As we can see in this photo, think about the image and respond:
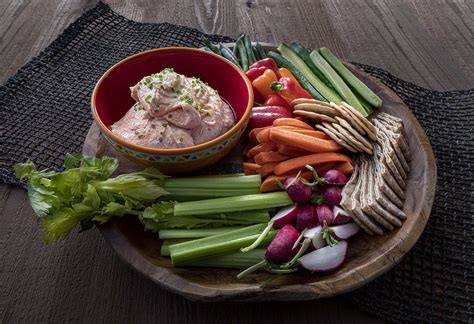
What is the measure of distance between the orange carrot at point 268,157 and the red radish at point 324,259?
50cm

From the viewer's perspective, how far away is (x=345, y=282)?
155 centimetres

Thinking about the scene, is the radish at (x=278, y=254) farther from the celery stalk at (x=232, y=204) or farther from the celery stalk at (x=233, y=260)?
the celery stalk at (x=232, y=204)

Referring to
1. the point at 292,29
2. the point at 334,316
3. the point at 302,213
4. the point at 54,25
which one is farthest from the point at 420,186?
the point at 54,25

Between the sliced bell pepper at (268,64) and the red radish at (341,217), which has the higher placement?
the sliced bell pepper at (268,64)

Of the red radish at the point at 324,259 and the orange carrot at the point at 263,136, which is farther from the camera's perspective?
the orange carrot at the point at 263,136

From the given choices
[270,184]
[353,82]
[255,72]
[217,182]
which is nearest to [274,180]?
[270,184]

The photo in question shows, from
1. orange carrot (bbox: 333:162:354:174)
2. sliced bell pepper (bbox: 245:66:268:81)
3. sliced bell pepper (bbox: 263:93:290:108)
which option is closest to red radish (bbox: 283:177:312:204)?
orange carrot (bbox: 333:162:354:174)

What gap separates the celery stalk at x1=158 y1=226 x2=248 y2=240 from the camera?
1785mm

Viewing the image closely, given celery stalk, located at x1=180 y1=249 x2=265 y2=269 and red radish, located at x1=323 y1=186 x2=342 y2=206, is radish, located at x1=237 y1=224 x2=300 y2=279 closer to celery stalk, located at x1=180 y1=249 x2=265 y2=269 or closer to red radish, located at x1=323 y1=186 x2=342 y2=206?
celery stalk, located at x1=180 y1=249 x2=265 y2=269

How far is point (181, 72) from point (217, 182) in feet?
2.31

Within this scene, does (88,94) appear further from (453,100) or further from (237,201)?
(453,100)

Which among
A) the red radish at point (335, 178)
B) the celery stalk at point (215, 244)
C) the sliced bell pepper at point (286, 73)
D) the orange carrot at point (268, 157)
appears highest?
the sliced bell pepper at point (286, 73)

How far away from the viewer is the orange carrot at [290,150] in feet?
6.66

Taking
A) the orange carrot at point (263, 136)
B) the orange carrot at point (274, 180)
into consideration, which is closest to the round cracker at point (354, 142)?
the orange carrot at point (274, 180)
